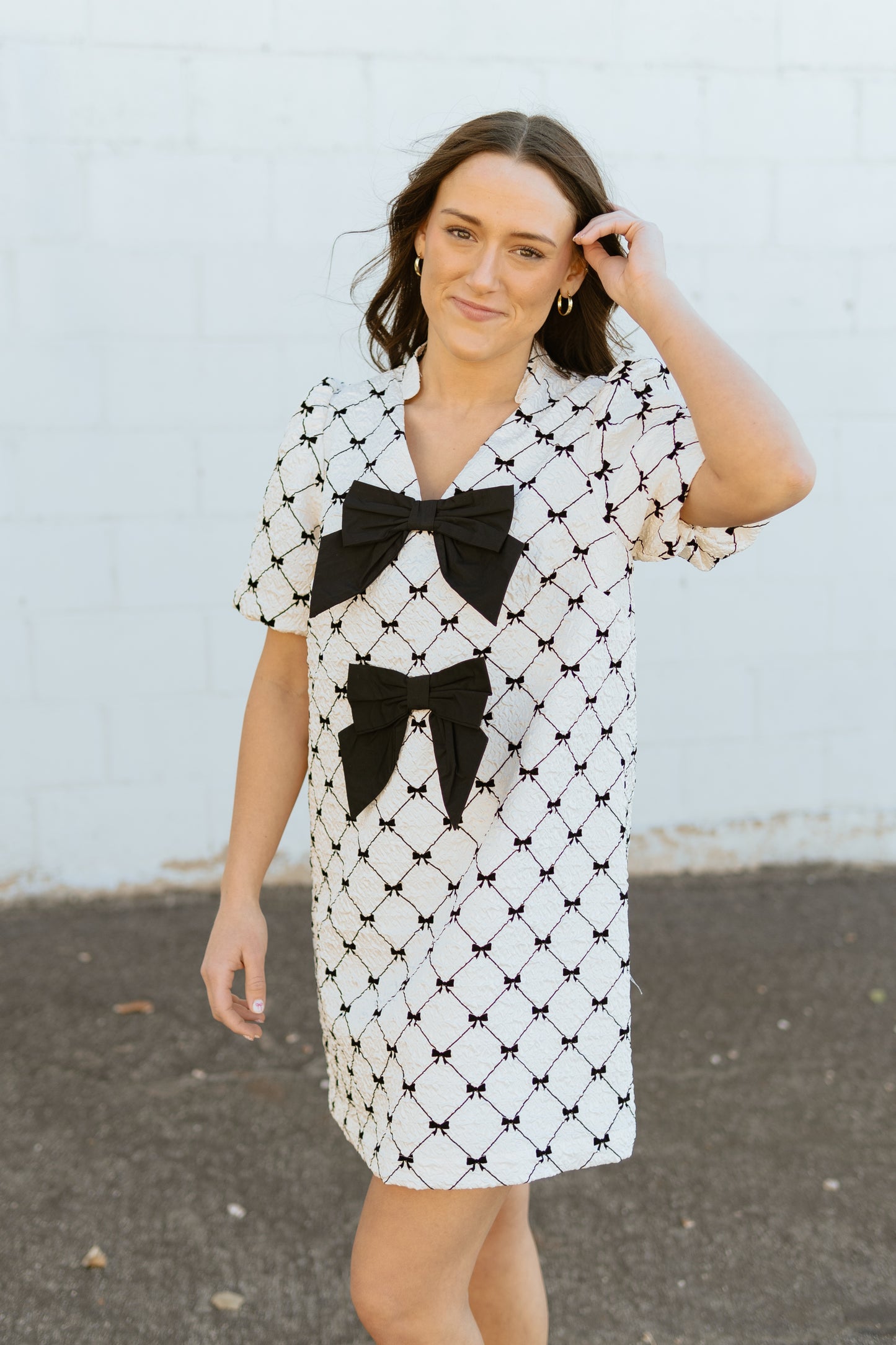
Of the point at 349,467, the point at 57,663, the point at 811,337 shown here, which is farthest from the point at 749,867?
the point at 349,467

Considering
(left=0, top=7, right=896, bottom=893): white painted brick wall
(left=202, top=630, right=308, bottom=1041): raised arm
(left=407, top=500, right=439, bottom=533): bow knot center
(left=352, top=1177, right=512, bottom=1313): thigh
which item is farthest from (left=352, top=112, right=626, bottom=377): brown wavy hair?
(left=0, top=7, right=896, bottom=893): white painted brick wall

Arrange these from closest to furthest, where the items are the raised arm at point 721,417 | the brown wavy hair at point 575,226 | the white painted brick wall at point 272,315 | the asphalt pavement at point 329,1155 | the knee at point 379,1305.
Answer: the raised arm at point 721,417, the knee at point 379,1305, the brown wavy hair at point 575,226, the asphalt pavement at point 329,1155, the white painted brick wall at point 272,315

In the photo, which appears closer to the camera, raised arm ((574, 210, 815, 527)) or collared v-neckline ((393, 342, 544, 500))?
raised arm ((574, 210, 815, 527))

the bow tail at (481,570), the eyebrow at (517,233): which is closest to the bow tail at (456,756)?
the bow tail at (481,570)

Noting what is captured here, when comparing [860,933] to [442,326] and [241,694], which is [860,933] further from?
[442,326]

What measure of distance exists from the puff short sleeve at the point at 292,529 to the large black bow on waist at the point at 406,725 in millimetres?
187

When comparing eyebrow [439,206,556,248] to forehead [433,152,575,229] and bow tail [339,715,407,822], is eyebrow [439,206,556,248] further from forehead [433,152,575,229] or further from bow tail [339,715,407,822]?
bow tail [339,715,407,822]

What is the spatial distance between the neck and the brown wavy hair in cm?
11

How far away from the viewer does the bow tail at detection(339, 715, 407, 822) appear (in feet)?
5.17

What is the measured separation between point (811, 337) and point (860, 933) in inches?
77.2

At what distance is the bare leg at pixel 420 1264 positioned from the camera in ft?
4.94

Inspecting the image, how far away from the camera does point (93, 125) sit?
3.54 metres

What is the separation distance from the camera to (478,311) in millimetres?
1603

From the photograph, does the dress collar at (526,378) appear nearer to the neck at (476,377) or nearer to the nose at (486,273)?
the neck at (476,377)
